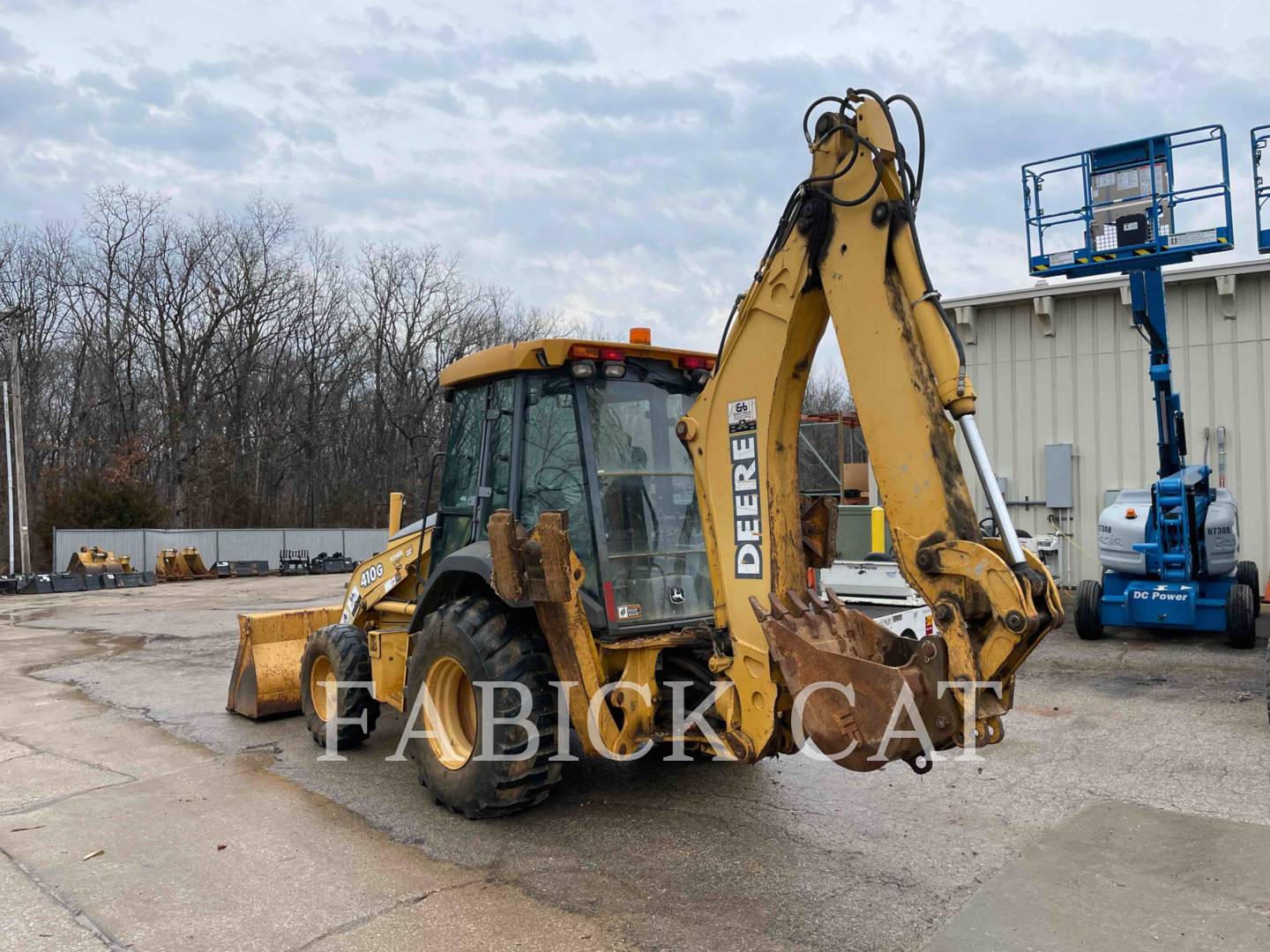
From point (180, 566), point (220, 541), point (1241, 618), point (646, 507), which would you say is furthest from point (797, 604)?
point (220, 541)

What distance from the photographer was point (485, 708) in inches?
187

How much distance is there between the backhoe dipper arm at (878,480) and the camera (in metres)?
3.26

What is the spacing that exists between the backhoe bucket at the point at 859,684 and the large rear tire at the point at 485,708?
4.69 feet

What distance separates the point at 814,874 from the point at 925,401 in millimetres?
2193

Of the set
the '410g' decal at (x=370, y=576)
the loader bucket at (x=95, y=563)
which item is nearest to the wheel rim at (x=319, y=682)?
the '410g' decal at (x=370, y=576)

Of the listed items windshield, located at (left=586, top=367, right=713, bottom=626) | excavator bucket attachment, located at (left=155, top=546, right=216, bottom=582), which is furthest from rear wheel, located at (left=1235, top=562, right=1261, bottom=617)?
excavator bucket attachment, located at (left=155, top=546, right=216, bottom=582)

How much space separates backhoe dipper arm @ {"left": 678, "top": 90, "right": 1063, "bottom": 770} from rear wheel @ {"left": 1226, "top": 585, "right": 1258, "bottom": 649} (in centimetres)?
836

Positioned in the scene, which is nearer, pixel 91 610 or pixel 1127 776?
pixel 1127 776

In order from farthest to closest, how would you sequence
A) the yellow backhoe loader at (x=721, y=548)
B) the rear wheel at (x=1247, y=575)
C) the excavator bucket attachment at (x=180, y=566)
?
the excavator bucket attachment at (x=180, y=566) → the rear wheel at (x=1247, y=575) → the yellow backhoe loader at (x=721, y=548)

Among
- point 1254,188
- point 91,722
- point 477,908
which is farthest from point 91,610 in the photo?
point 1254,188

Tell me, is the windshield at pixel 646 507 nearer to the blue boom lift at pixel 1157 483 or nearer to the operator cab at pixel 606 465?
the operator cab at pixel 606 465

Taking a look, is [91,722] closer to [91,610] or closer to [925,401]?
[925,401]

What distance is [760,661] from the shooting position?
3.99 meters

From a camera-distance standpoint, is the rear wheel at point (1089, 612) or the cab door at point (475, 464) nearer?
the cab door at point (475, 464)
